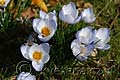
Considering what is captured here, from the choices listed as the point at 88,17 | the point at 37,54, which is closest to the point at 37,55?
the point at 37,54

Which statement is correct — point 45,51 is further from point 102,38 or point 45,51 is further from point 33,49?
point 102,38

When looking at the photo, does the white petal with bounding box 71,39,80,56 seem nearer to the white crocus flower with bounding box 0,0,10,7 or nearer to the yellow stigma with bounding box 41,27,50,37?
the yellow stigma with bounding box 41,27,50,37

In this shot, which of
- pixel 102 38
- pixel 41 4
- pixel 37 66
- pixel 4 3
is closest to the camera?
pixel 37 66

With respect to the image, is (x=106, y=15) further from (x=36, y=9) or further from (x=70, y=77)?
(x=70, y=77)

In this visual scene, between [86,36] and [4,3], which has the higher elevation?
[4,3]

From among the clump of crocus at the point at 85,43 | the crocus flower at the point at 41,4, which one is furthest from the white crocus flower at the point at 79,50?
the crocus flower at the point at 41,4

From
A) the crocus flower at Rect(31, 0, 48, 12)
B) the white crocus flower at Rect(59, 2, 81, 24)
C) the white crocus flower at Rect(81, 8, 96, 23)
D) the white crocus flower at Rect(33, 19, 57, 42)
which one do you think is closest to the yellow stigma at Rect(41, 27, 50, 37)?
the white crocus flower at Rect(33, 19, 57, 42)
